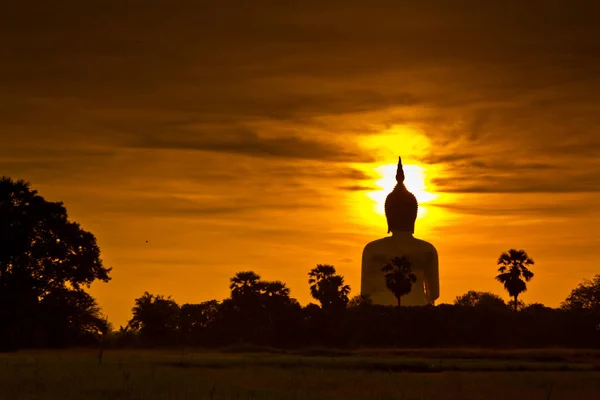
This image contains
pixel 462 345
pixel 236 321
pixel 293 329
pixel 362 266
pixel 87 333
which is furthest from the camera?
pixel 362 266

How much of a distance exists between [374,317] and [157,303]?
2163 cm

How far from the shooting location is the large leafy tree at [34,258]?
244 feet

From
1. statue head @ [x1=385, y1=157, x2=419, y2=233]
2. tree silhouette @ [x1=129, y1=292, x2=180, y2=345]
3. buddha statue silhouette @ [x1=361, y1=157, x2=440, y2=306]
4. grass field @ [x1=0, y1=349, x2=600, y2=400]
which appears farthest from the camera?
statue head @ [x1=385, y1=157, x2=419, y2=233]

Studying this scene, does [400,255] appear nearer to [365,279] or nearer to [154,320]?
[365,279]

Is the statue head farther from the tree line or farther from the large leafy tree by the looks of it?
the large leafy tree

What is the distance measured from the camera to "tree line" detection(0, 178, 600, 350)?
76312mm

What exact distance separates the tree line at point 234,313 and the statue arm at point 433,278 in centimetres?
2633

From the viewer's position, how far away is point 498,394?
43.9 metres

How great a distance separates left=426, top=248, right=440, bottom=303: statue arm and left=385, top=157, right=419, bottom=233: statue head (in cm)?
735

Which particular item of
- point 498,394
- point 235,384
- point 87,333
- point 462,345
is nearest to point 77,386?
point 235,384

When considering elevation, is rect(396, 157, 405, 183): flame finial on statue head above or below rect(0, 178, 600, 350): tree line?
above

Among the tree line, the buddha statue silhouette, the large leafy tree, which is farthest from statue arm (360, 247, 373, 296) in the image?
the large leafy tree

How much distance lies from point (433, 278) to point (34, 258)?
89.4 metres

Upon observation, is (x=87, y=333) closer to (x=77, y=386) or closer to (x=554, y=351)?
(x=554, y=351)
